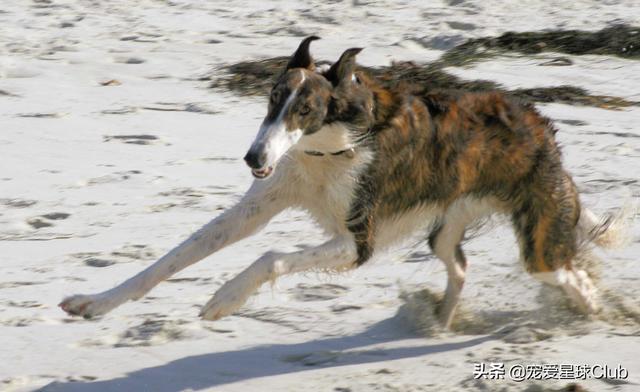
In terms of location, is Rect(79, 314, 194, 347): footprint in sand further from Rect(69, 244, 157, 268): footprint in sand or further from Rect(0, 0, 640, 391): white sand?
Rect(69, 244, 157, 268): footprint in sand

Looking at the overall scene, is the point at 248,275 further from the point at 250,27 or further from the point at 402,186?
the point at 250,27

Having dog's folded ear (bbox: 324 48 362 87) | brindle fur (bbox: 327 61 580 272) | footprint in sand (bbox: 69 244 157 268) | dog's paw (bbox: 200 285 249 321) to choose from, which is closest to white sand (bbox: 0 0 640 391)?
footprint in sand (bbox: 69 244 157 268)

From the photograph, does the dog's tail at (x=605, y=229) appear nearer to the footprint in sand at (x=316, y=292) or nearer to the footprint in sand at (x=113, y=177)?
the footprint in sand at (x=316, y=292)

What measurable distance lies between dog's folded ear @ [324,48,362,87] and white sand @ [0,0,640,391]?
1292mm

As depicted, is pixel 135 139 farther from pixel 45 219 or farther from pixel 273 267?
pixel 273 267

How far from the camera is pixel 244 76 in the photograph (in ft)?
38.0

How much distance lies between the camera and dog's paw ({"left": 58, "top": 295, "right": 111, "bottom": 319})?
20.6ft

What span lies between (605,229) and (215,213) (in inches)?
97.4

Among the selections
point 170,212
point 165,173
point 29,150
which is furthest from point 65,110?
point 170,212

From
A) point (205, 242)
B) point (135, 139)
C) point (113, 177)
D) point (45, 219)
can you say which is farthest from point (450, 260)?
point (135, 139)

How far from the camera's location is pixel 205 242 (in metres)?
6.52

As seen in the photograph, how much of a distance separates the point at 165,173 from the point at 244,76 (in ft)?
7.92

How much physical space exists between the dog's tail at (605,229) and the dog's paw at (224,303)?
202 cm

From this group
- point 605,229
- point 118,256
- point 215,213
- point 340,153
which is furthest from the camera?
point 215,213
